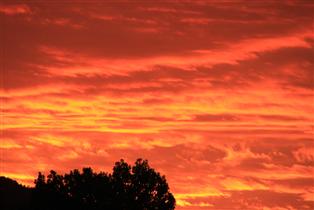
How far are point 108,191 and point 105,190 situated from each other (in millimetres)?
427

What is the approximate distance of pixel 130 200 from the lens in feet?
316

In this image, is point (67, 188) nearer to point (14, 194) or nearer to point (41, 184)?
point (41, 184)

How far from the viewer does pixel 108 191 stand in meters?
97.4

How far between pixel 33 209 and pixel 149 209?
15.3m

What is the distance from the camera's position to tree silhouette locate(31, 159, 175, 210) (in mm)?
95875

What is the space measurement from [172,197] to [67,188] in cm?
1415

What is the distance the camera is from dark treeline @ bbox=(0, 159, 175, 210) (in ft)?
315

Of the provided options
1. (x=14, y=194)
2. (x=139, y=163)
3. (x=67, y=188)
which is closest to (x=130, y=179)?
(x=139, y=163)

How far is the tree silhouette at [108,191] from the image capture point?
95.9m

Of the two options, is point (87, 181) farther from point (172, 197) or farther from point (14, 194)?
point (14, 194)

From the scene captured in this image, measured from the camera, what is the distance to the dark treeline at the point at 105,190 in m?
95.9

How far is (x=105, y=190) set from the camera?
97.4m

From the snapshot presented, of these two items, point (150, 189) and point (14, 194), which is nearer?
point (150, 189)

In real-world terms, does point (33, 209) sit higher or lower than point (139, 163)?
lower
